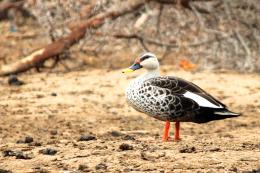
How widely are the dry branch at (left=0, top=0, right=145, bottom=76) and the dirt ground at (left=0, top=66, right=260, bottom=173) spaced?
245 mm

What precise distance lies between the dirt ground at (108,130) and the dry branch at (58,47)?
0.80 feet

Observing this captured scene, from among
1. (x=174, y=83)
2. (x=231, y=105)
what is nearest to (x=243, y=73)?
(x=231, y=105)

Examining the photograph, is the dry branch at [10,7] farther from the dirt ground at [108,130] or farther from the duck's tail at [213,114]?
the duck's tail at [213,114]

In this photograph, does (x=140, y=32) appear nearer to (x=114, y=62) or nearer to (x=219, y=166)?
(x=114, y=62)

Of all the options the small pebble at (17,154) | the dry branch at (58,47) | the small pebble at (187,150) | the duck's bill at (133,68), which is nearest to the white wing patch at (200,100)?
the small pebble at (187,150)

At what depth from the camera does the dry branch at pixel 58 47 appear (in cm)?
1312

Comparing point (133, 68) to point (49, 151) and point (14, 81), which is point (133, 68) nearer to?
point (49, 151)

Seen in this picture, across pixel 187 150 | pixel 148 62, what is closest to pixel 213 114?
pixel 187 150

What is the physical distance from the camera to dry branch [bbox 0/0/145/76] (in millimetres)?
13117

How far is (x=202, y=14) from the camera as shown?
13641 mm

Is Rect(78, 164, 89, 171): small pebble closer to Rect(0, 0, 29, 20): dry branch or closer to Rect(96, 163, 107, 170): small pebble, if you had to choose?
Rect(96, 163, 107, 170): small pebble

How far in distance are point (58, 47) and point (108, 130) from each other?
14.6 feet

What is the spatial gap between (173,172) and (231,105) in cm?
537

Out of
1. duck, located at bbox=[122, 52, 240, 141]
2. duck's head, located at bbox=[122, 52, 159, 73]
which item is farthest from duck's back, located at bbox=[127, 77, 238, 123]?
duck's head, located at bbox=[122, 52, 159, 73]
